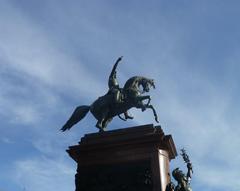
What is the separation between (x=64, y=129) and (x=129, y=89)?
274 cm

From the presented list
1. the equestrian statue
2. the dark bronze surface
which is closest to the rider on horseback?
the equestrian statue

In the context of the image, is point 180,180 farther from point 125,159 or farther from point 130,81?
point 130,81

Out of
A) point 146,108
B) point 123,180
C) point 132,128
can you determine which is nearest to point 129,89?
point 146,108

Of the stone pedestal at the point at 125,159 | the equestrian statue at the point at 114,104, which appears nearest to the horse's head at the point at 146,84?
the equestrian statue at the point at 114,104

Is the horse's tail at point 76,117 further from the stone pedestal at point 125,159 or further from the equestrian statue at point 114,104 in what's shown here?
the stone pedestal at point 125,159

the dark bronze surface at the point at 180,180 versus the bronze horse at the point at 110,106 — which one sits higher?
the bronze horse at the point at 110,106

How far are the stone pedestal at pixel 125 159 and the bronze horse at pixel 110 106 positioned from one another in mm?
1498

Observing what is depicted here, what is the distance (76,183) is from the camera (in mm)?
15055

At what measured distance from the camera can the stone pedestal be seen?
14344 millimetres

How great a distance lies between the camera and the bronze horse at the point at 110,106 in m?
17.2

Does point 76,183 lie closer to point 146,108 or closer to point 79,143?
point 79,143

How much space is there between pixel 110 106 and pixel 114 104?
0.58 ft

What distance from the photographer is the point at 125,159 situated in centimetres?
1486

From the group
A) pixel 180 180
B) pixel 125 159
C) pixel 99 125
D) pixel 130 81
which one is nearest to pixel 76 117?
pixel 99 125
